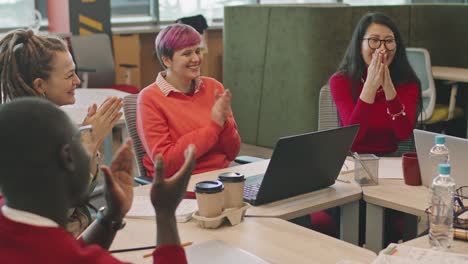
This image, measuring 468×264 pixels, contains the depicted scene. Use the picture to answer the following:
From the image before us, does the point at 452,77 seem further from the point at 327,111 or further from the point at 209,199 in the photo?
the point at 209,199

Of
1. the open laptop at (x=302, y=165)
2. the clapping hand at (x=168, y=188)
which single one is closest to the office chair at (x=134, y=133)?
the open laptop at (x=302, y=165)

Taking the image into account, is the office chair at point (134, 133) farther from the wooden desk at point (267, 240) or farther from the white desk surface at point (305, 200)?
the wooden desk at point (267, 240)

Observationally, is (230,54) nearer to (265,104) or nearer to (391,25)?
(265,104)

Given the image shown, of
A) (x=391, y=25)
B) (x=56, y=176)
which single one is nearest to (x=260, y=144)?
(x=391, y=25)

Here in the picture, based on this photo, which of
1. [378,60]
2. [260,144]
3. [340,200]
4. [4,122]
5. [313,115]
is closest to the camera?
[4,122]

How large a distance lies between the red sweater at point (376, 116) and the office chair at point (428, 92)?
2.12 metres

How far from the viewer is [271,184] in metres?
2.20

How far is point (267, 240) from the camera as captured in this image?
1906 mm

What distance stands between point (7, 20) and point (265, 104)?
2450mm

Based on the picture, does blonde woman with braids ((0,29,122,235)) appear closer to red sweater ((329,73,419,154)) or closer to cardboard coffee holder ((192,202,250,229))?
cardboard coffee holder ((192,202,250,229))

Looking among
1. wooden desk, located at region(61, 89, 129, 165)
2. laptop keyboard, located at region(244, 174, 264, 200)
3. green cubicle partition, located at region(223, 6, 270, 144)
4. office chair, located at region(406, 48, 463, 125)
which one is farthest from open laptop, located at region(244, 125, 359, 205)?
green cubicle partition, located at region(223, 6, 270, 144)

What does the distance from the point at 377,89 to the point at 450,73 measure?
9.27 ft

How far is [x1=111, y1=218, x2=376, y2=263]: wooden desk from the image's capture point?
5.86ft

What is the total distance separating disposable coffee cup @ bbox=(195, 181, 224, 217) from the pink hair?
96 cm
